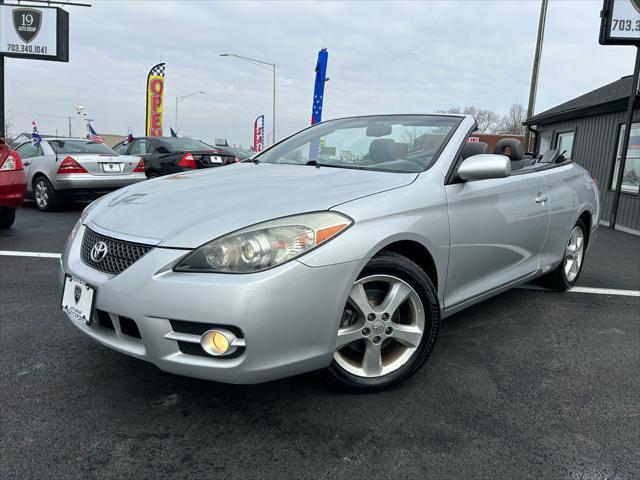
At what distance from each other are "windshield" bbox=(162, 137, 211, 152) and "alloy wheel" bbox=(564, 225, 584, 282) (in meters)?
8.20

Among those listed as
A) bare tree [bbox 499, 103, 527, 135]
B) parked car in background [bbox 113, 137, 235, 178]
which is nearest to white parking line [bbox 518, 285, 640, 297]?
parked car in background [bbox 113, 137, 235, 178]

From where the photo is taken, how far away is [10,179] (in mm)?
5992

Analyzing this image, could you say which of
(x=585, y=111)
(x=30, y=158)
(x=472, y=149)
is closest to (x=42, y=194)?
(x=30, y=158)

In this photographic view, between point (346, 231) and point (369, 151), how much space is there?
3.90ft

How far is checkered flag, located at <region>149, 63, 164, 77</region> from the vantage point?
83.2 feet

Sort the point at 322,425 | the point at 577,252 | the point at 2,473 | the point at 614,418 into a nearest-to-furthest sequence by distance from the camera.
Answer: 1. the point at 2,473
2. the point at 322,425
3. the point at 614,418
4. the point at 577,252

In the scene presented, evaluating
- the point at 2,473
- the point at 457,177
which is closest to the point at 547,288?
the point at 457,177

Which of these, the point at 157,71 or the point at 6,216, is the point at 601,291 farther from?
the point at 157,71

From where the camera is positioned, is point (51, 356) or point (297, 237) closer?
point (297, 237)

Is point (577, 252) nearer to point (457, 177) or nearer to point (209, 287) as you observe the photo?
point (457, 177)

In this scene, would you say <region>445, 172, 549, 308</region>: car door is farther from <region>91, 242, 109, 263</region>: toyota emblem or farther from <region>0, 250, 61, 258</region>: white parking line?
<region>0, 250, 61, 258</region>: white parking line

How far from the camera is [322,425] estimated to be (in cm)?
218

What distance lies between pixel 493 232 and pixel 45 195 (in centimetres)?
817

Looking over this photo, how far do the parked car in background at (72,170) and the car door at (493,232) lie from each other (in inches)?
287
